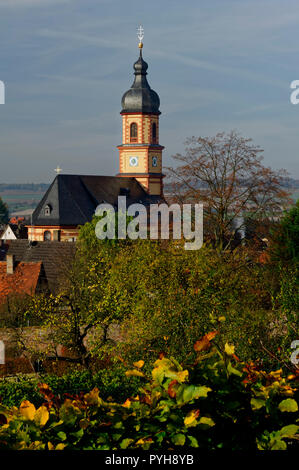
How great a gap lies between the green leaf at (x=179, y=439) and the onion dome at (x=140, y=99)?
8051 cm

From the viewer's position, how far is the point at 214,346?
5.64m

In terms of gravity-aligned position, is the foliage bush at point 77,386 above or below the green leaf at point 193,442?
below

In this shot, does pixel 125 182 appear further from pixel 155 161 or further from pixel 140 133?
pixel 140 133

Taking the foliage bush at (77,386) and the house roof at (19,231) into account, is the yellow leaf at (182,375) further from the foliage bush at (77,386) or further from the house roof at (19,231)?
the house roof at (19,231)

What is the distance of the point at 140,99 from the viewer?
84.4 m

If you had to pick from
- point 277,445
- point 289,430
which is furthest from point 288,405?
point 277,445

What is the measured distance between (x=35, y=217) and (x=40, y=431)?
66.0 meters

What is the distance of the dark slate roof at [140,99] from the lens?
3317 inches

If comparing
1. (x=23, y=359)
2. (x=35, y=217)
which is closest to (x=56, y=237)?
(x=35, y=217)

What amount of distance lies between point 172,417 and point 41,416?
3.10ft

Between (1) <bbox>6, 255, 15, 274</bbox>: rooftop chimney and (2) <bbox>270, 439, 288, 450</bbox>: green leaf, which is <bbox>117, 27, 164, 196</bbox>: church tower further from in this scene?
(2) <bbox>270, 439, 288, 450</bbox>: green leaf

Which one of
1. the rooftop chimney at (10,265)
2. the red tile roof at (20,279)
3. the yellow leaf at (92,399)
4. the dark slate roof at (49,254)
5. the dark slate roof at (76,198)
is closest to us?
the yellow leaf at (92,399)

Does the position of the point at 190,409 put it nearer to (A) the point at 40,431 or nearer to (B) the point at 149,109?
(A) the point at 40,431

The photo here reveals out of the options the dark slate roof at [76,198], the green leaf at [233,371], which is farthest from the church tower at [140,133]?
the green leaf at [233,371]
